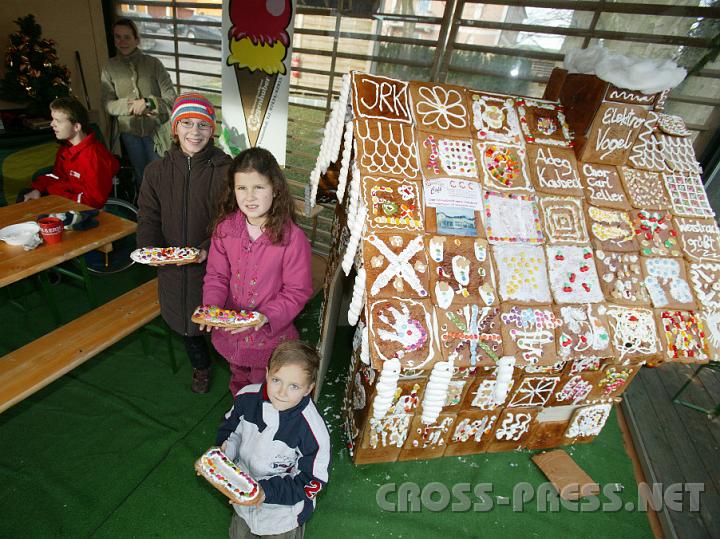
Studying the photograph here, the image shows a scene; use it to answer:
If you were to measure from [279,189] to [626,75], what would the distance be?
193 centimetres

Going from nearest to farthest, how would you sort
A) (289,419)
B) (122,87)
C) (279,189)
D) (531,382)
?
(289,419) → (279,189) → (531,382) → (122,87)

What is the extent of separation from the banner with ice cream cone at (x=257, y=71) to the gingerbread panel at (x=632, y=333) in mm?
3258

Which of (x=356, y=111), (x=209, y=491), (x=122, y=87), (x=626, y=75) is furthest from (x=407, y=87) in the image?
(x=122, y=87)

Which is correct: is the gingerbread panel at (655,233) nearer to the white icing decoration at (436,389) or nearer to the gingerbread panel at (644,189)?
the gingerbread panel at (644,189)

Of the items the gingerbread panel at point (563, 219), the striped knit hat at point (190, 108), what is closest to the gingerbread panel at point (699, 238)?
the gingerbread panel at point (563, 219)

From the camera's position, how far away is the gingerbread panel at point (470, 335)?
1.83 meters

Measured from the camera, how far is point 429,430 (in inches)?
91.9

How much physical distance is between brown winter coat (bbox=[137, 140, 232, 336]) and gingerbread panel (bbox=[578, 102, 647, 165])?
6.92ft

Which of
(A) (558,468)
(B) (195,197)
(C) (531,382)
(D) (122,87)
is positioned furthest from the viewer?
(D) (122,87)

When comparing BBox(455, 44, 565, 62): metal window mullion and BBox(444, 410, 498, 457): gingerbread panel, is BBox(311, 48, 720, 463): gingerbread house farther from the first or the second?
BBox(455, 44, 565, 62): metal window mullion

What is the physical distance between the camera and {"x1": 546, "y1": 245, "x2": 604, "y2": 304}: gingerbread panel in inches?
81.2

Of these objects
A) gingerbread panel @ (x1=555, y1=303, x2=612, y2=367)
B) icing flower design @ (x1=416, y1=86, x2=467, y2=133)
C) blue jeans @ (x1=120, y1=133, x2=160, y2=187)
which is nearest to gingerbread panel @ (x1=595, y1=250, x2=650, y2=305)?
gingerbread panel @ (x1=555, y1=303, x2=612, y2=367)

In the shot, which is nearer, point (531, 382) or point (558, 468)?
point (531, 382)

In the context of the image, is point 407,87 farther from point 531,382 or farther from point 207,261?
point 531,382
